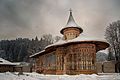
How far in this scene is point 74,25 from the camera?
31.6 m

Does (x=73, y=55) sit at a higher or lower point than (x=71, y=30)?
lower

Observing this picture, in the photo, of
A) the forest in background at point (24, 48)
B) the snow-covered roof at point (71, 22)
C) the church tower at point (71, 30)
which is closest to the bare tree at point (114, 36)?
the church tower at point (71, 30)

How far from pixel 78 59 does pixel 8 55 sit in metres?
66.7

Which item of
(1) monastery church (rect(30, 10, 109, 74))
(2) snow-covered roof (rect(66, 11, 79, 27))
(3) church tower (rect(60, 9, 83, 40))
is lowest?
(1) monastery church (rect(30, 10, 109, 74))

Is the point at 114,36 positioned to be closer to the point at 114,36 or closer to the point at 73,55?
the point at 114,36

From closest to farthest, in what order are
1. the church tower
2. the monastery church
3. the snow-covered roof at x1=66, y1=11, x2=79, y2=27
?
1. the monastery church
2. the church tower
3. the snow-covered roof at x1=66, y1=11, x2=79, y2=27

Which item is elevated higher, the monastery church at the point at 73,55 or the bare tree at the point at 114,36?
the bare tree at the point at 114,36

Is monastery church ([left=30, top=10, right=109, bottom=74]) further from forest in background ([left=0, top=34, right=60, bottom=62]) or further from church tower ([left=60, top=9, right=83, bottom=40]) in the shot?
forest in background ([left=0, top=34, right=60, bottom=62])

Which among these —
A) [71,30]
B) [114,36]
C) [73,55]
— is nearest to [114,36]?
[114,36]

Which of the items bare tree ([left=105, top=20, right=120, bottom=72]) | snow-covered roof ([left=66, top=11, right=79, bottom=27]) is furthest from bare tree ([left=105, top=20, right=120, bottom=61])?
snow-covered roof ([left=66, top=11, right=79, bottom=27])

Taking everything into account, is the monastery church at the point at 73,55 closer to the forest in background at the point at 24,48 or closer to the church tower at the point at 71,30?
the church tower at the point at 71,30

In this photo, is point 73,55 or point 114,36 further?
point 114,36

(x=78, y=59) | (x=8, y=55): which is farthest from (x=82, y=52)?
(x=8, y=55)

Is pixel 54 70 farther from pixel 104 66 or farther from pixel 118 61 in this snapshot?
pixel 104 66
